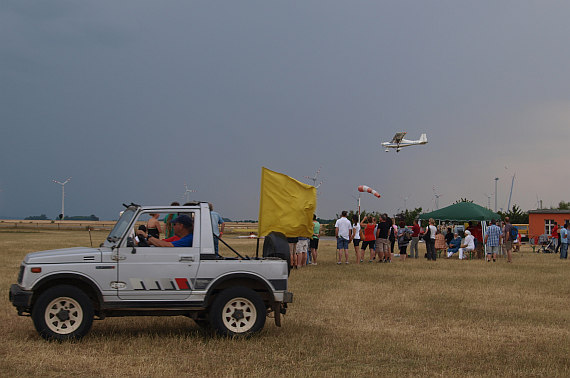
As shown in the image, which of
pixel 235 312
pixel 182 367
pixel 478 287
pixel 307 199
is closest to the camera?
pixel 182 367

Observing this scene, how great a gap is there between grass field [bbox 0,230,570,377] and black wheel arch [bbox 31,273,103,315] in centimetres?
54

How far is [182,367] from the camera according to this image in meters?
7.55

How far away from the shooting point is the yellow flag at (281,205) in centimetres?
1105

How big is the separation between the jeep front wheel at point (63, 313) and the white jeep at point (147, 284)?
13 millimetres

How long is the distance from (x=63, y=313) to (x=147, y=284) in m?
1.13

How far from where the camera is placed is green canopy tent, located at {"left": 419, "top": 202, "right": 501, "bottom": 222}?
98.7ft

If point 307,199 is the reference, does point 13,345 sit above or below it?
below

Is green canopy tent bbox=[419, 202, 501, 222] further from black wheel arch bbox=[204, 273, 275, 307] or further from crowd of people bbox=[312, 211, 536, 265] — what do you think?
black wheel arch bbox=[204, 273, 275, 307]

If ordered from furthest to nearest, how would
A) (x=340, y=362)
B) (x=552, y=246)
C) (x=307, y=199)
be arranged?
(x=552, y=246)
(x=307, y=199)
(x=340, y=362)

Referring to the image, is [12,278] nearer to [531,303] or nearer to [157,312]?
[157,312]

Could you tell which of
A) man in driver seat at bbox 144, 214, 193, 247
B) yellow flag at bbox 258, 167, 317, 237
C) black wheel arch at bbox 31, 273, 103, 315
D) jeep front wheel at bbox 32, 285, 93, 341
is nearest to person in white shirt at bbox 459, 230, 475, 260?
yellow flag at bbox 258, 167, 317, 237

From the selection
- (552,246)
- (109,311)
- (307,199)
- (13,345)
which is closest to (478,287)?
(307,199)

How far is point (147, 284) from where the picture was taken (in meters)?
8.99

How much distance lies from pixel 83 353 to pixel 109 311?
3.26ft
